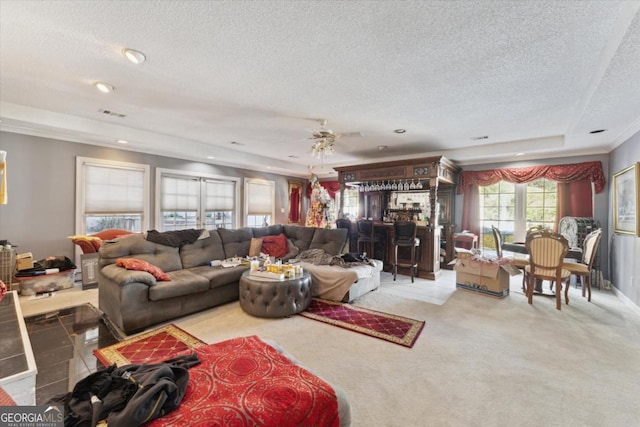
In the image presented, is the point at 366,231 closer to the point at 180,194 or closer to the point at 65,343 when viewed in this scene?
the point at 180,194

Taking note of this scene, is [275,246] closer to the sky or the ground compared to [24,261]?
closer to the sky

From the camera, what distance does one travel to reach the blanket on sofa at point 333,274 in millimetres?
3897

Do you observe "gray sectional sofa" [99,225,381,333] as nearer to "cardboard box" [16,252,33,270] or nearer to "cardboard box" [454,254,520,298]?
"cardboard box" [454,254,520,298]

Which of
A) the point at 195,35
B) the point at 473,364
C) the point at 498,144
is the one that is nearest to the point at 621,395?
the point at 473,364

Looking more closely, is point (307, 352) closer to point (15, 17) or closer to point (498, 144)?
point (15, 17)

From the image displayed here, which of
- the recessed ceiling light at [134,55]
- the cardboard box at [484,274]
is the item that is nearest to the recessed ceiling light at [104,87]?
the recessed ceiling light at [134,55]

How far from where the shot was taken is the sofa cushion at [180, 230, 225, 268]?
404cm

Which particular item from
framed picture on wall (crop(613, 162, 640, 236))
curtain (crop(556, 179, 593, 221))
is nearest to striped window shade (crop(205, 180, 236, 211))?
curtain (crop(556, 179, 593, 221))

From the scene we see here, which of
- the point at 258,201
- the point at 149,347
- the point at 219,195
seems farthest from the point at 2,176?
the point at 258,201

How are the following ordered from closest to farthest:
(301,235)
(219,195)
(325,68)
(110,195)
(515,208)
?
(325,68) → (110,195) → (301,235) → (515,208) → (219,195)

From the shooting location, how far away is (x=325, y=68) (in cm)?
257

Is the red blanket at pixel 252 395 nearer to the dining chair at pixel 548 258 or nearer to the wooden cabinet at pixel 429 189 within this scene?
the dining chair at pixel 548 258

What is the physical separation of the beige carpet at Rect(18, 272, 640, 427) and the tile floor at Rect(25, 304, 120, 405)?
2.63ft

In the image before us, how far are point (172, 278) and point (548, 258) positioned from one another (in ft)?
16.3
